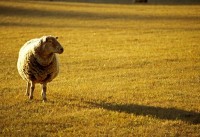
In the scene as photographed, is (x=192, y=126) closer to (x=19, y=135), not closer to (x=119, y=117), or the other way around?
(x=119, y=117)

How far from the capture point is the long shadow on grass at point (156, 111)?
9.05 m

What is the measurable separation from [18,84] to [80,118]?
3878 mm

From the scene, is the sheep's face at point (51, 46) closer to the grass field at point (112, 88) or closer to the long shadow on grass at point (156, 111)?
the grass field at point (112, 88)

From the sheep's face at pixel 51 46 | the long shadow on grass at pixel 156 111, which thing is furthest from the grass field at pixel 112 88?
the sheep's face at pixel 51 46

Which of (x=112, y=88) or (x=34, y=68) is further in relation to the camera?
(x=112, y=88)

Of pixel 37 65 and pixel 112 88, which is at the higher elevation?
pixel 37 65

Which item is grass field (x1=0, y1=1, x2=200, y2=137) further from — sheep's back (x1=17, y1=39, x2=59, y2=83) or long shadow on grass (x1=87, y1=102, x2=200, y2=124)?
sheep's back (x1=17, y1=39, x2=59, y2=83)

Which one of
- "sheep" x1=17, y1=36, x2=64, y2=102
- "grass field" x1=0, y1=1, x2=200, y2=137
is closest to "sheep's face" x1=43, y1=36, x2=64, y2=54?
"sheep" x1=17, y1=36, x2=64, y2=102

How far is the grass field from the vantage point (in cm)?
848

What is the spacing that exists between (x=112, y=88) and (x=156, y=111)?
237 centimetres

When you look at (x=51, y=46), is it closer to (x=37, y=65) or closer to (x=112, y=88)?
(x=37, y=65)

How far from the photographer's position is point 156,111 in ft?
31.3

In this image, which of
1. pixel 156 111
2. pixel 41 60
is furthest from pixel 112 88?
pixel 41 60

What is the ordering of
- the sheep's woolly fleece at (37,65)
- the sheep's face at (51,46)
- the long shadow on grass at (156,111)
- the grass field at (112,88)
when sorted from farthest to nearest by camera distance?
the sheep's woolly fleece at (37,65)
the sheep's face at (51,46)
the long shadow on grass at (156,111)
the grass field at (112,88)
